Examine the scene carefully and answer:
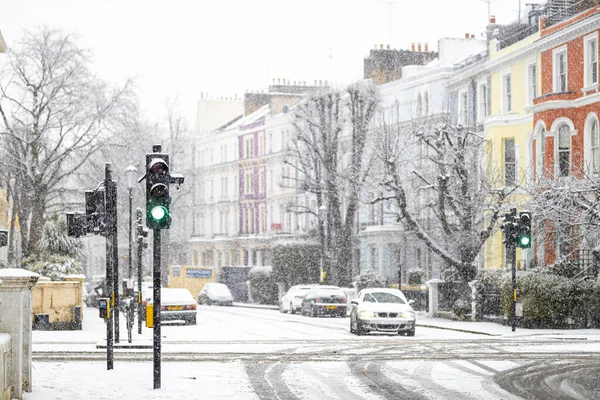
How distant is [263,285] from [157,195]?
58735mm

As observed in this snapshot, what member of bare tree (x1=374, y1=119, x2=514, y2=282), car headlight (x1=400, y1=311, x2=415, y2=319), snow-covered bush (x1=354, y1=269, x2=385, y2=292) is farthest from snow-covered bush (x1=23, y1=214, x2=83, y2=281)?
snow-covered bush (x1=354, y1=269, x2=385, y2=292)

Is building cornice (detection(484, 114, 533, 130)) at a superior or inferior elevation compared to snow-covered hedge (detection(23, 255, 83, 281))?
superior

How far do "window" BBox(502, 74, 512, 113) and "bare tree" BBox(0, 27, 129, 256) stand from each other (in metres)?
17.3

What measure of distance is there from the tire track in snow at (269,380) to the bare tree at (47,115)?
28.1 m

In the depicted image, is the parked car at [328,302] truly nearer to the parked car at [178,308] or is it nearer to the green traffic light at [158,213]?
the parked car at [178,308]

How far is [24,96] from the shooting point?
5228 centimetres

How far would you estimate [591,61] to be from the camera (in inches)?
1781

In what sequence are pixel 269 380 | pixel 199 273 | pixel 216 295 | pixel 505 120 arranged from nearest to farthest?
1. pixel 269 380
2. pixel 505 120
3. pixel 216 295
4. pixel 199 273

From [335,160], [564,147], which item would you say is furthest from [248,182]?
[564,147]

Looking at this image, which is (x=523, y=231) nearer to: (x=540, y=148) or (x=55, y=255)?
(x=540, y=148)

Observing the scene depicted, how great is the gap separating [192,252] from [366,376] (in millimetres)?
86707

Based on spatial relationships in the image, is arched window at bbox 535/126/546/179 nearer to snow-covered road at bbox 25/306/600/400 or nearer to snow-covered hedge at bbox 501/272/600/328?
snow-covered hedge at bbox 501/272/600/328

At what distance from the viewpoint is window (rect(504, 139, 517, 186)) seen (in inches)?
A: 2050

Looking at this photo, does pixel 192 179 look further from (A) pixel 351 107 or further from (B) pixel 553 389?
(B) pixel 553 389
